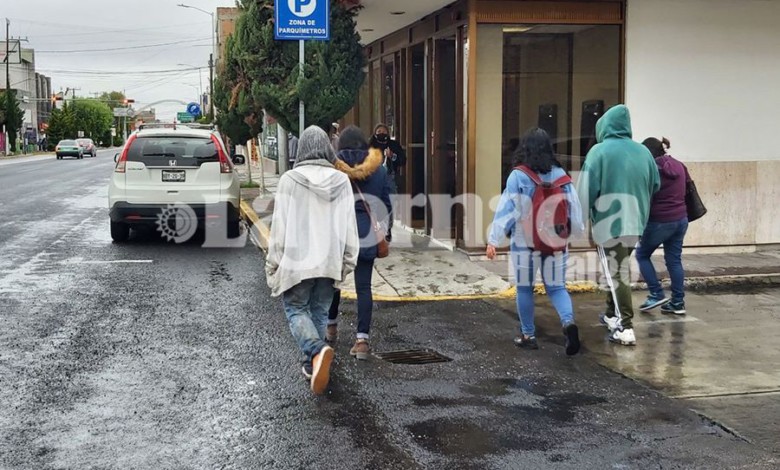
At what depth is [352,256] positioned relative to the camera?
5.89 metres

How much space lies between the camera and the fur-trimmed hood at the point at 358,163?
251 inches

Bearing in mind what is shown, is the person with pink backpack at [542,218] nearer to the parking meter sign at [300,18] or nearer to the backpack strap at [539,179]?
the backpack strap at [539,179]

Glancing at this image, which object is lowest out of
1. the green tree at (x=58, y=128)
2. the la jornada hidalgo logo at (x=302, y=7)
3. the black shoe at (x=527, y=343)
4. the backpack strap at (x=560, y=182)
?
the black shoe at (x=527, y=343)

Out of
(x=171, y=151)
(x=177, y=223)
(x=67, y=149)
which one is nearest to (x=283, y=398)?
(x=171, y=151)

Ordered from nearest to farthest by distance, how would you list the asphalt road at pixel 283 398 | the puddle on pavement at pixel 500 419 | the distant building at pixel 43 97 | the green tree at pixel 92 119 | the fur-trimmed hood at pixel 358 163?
the asphalt road at pixel 283 398 < the puddle on pavement at pixel 500 419 < the fur-trimmed hood at pixel 358 163 < the distant building at pixel 43 97 < the green tree at pixel 92 119

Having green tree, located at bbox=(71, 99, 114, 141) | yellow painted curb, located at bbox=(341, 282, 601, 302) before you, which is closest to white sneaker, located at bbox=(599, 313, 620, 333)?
yellow painted curb, located at bbox=(341, 282, 601, 302)

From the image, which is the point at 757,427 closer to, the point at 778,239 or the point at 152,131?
the point at 778,239

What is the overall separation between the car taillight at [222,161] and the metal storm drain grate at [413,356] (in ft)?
21.7

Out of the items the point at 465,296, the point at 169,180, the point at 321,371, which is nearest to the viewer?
the point at 321,371

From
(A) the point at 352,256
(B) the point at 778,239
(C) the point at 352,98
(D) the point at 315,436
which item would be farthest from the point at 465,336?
(B) the point at 778,239

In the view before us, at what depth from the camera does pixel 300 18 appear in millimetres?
9711

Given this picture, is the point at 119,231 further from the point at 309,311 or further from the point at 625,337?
the point at 625,337

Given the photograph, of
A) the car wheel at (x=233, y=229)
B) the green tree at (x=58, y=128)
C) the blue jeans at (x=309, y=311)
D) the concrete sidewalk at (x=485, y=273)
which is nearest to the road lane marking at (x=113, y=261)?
the car wheel at (x=233, y=229)

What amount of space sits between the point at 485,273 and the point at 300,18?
12.2 feet
